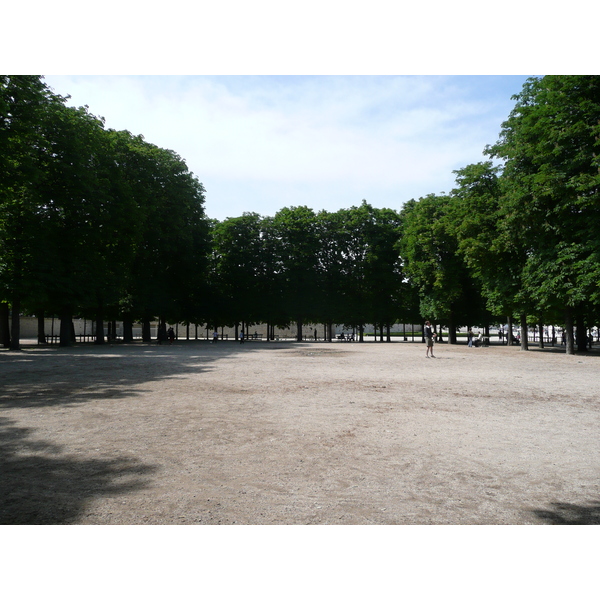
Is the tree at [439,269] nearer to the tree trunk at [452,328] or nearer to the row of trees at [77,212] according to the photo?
the tree trunk at [452,328]

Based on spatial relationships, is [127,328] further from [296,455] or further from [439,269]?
[296,455]

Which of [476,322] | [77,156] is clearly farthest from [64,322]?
[476,322]

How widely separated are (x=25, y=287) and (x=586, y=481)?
28.4 meters

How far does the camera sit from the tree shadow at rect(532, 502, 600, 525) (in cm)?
423

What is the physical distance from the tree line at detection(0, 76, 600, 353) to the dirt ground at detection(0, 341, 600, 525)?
14.4 meters

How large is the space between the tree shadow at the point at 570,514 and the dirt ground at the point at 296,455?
2 cm

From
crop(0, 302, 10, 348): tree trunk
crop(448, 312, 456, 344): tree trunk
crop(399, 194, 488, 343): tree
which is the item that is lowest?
crop(448, 312, 456, 344): tree trunk

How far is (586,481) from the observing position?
5344 millimetres

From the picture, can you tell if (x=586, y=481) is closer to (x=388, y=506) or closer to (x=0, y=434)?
(x=388, y=506)

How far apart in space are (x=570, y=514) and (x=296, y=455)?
317cm

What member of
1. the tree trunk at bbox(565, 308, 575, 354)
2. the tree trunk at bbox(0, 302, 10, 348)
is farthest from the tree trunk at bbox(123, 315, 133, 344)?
the tree trunk at bbox(565, 308, 575, 354)

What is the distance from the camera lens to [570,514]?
14.4 ft

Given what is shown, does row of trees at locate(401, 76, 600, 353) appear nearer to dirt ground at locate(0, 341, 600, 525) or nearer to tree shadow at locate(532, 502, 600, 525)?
dirt ground at locate(0, 341, 600, 525)

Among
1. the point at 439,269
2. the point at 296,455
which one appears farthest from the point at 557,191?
the point at 296,455
